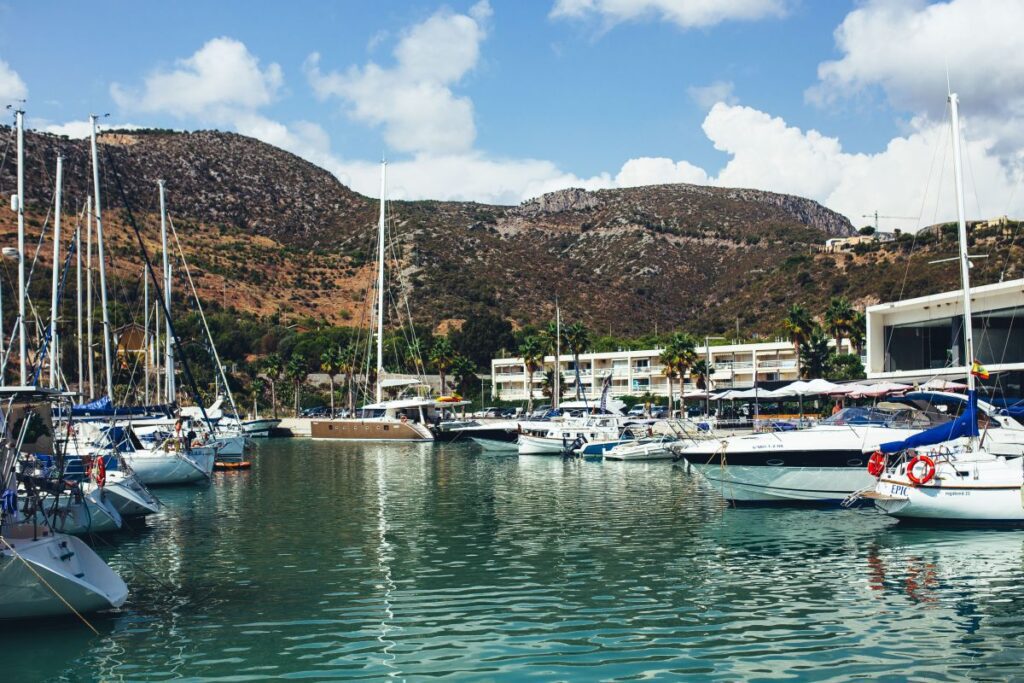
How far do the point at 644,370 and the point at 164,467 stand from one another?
71460 millimetres

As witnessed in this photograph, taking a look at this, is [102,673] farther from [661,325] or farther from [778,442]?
[661,325]

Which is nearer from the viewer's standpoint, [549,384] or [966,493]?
[966,493]

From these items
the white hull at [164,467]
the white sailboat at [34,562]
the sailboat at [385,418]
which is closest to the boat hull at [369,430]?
the sailboat at [385,418]

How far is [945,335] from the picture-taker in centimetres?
6353

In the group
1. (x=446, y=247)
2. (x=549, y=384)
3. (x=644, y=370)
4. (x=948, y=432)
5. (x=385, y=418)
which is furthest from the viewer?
(x=446, y=247)

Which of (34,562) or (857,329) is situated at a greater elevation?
(857,329)

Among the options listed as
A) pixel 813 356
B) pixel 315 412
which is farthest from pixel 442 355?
pixel 813 356

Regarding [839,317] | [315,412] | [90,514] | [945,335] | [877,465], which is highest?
[839,317]

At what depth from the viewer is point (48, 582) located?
14930mm

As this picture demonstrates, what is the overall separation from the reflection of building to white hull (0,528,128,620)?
4210 cm

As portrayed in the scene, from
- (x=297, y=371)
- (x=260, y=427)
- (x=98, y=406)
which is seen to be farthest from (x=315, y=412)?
(x=98, y=406)

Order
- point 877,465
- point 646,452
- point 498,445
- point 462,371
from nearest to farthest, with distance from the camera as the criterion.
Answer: point 877,465
point 646,452
point 498,445
point 462,371

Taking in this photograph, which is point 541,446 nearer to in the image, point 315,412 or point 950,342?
point 950,342

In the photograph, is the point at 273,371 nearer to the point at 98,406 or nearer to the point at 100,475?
the point at 98,406
